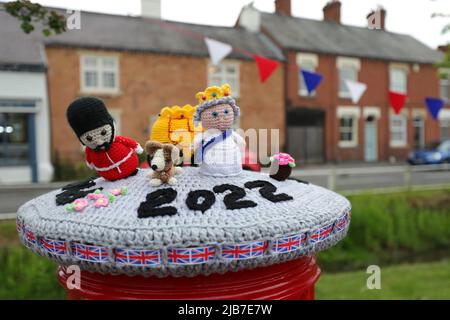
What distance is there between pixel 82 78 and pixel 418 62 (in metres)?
11.1

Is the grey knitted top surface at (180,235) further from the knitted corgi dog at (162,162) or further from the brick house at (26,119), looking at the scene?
the brick house at (26,119)

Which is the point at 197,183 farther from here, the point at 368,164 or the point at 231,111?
the point at 368,164

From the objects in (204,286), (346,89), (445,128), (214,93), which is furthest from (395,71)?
(204,286)

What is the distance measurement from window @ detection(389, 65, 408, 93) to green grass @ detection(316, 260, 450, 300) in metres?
11.0

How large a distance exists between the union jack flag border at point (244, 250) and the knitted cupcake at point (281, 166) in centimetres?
43

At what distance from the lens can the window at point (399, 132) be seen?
574 inches

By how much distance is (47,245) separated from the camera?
1.12m

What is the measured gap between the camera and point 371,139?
14320 mm

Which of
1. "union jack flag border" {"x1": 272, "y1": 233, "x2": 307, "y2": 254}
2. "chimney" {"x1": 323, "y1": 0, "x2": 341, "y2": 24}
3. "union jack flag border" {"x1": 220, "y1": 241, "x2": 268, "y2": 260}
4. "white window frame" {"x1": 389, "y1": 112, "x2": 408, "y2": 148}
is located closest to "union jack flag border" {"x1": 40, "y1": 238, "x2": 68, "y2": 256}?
"union jack flag border" {"x1": 220, "y1": 241, "x2": 268, "y2": 260}

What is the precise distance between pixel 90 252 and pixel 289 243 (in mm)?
510

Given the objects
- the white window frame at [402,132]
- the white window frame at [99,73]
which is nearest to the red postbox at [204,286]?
the white window frame at [99,73]
